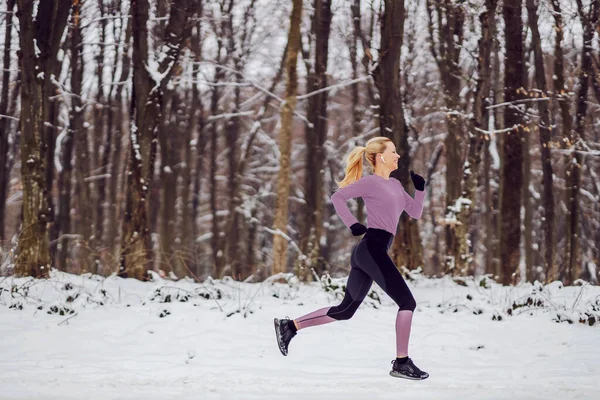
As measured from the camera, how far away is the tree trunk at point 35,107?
11.1 meters

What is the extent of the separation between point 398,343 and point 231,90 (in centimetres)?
1875

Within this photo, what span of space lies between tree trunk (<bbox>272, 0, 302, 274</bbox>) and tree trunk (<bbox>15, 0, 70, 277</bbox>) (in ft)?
15.6

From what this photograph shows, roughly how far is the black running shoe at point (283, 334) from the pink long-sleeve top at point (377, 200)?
122 centimetres

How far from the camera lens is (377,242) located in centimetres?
605

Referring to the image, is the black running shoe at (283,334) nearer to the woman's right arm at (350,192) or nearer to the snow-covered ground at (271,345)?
the snow-covered ground at (271,345)

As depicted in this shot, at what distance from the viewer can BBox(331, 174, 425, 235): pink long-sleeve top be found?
20.0ft

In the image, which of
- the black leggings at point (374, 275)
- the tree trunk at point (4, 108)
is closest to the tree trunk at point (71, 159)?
the tree trunk at point (4, 108)

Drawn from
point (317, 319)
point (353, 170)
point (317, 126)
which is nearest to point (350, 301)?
point (317, 319)

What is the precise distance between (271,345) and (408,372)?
189cm

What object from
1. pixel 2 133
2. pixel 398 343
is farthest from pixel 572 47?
pixel 2 133

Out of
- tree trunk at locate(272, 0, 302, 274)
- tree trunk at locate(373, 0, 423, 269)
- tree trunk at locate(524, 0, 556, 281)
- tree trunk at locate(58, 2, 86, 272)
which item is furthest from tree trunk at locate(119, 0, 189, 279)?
tree trunk at locate(524, 0, 556, 281)

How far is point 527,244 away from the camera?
20375mm

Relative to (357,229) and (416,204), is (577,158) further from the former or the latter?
(357,229)

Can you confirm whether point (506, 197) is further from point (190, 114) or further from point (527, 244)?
point (190, 114)
